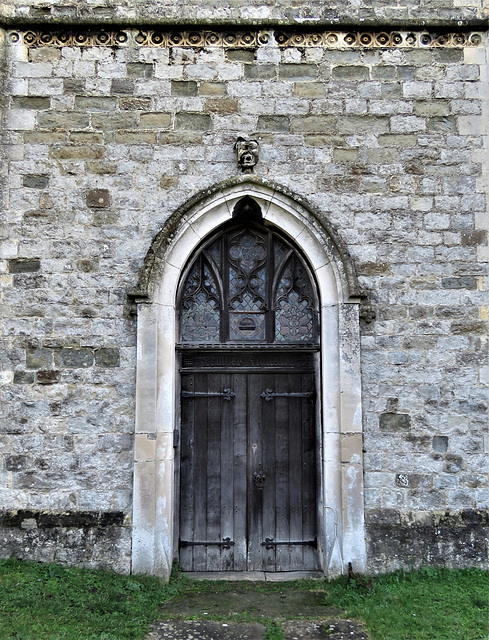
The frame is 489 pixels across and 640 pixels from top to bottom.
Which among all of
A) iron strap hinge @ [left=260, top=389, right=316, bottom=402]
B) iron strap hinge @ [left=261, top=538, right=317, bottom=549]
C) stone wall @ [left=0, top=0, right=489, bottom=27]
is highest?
stone wall @ [left=0, top=0, right=489, bottom=27]

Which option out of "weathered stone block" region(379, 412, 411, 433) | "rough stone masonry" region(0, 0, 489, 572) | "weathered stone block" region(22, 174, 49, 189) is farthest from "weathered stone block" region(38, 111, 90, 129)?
"weathered stone block" region(379, 412, 411, 433)

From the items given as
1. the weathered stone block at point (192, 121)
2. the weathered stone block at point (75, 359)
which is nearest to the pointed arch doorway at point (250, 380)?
the weathered stone block at point (75, 359)

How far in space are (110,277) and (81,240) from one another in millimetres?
427

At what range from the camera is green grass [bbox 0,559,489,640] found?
11.8 feet

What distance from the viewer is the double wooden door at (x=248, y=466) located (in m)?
4.87

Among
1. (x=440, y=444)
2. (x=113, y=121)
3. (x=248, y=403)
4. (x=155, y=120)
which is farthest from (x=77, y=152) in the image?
(x=440, y=444)

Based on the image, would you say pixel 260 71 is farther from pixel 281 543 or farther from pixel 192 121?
pixel 281 543

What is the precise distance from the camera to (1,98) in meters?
4.86

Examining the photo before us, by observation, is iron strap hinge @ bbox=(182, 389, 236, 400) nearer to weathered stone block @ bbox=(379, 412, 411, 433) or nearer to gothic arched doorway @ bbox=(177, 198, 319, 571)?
gothic arched doorway @ bbox=(177, 198, 319, 571)

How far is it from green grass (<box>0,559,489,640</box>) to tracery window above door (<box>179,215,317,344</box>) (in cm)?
210

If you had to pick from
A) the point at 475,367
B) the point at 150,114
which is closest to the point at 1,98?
the point at 150,114

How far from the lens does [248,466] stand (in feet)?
16.2

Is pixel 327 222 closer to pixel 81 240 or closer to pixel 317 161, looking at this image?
pixel 317 161

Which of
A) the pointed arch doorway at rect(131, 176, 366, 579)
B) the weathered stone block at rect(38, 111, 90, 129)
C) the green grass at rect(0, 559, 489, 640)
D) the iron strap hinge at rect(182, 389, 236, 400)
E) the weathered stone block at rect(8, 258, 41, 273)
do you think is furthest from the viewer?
the iron strap hinge at rect(182, 389, 236, 400)
